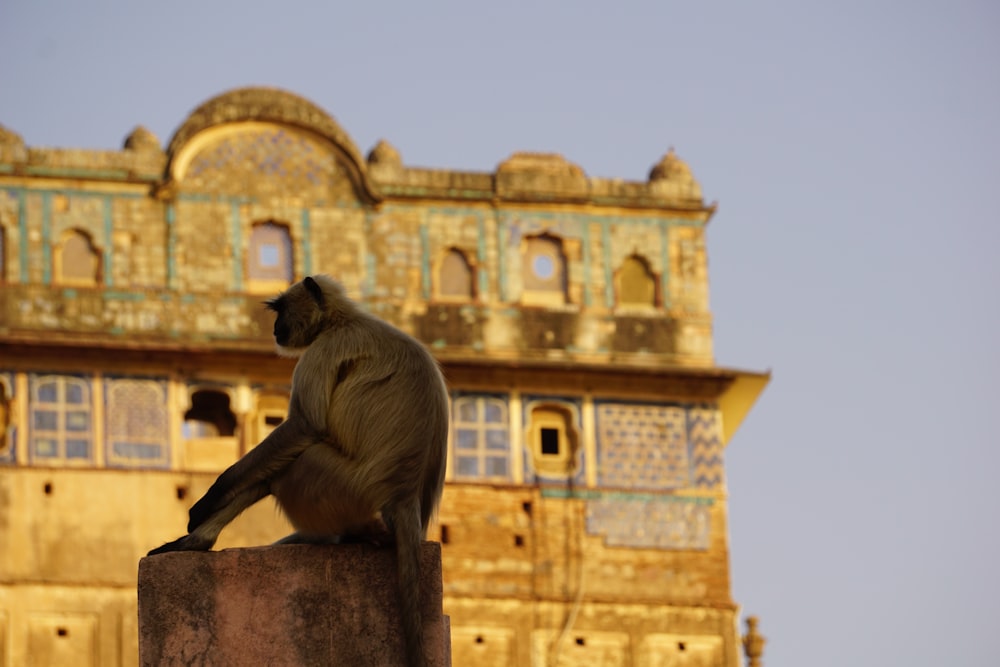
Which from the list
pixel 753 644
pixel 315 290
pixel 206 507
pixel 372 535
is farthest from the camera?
pixel 753 644

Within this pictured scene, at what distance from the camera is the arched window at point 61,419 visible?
26.2 metres

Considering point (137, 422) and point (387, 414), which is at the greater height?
point (137, 422)

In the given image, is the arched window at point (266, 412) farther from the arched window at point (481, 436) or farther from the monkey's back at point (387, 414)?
the monkey's back at point (387, 414)

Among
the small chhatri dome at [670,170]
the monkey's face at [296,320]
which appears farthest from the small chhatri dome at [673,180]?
the monkey's face at [296,320]

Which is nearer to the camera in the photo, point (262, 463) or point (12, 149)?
point (262, 463)

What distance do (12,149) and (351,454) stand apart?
65.2ft

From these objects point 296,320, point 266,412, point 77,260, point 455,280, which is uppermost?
point 77,260

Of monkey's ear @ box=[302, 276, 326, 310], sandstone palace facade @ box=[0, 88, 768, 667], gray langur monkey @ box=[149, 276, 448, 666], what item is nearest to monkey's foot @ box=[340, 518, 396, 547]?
gray langur monkey @ box=[149, 276, 448, 666]

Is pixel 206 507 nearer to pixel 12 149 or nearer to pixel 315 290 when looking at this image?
pixel 315 290

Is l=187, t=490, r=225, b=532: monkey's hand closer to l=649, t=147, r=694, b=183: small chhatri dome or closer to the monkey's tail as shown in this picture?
the monkey's tail

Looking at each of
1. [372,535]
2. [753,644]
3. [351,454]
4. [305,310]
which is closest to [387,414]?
[351,454]

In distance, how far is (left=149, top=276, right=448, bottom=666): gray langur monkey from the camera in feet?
27.1

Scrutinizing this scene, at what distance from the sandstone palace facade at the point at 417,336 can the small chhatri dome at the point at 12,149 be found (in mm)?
25

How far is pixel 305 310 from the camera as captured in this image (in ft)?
29.4
